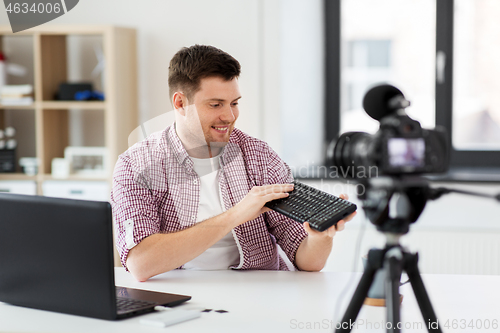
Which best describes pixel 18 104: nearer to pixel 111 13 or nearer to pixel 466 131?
pixel 111 13

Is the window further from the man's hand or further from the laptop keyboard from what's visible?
the laptop keyboard

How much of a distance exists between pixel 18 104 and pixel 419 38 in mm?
2068

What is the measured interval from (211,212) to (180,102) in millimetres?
311

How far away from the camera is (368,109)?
0.89 m

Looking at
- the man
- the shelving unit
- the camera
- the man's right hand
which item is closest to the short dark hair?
the man

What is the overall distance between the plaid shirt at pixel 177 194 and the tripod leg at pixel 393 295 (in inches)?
28.8

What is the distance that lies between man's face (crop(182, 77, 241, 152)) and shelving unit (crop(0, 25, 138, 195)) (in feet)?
4.14

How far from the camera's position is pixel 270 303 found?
3.84ft

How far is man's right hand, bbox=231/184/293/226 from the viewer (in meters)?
1.31

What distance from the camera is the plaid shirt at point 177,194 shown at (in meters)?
1.43

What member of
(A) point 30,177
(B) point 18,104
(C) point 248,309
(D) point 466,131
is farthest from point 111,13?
(C) point 248,309

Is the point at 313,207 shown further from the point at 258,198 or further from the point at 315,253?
the point at 315,253

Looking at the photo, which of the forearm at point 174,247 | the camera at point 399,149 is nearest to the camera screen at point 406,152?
the camera at point 399,149

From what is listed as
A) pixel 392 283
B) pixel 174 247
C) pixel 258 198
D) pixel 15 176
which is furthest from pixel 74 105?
pixel 392 283
